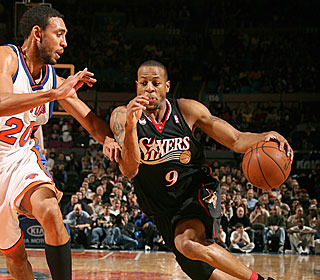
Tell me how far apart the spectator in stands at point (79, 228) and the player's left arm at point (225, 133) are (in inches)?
253

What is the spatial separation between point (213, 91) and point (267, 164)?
13998mm

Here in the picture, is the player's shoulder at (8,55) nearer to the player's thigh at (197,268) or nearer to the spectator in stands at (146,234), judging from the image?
the player's thigh at (197,268)

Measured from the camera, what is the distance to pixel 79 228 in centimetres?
998

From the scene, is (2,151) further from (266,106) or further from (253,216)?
(266,106)

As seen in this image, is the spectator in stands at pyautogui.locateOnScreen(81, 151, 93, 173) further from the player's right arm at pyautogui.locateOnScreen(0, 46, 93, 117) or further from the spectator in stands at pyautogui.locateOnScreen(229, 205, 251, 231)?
the player's right arm at pyautogui.locateOnScreen(0, 46, 93, 117)

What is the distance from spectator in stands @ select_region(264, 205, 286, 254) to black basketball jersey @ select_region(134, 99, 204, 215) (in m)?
6.48

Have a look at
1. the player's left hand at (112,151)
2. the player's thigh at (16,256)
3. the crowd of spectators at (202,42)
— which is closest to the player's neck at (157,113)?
the player's left hand at (112,151)

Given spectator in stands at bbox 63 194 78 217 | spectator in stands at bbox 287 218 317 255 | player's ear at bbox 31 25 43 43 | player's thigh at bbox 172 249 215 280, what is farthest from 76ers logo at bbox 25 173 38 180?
spectator in stands at bbox 287 218 317 255

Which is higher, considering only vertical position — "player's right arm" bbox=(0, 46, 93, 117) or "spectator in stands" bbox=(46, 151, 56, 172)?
"player's right arm" bbox=(0, 46, 93, 117)

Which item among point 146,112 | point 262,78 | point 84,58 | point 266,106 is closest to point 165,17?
point 84,58

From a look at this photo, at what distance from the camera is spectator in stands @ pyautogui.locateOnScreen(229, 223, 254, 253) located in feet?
32.0

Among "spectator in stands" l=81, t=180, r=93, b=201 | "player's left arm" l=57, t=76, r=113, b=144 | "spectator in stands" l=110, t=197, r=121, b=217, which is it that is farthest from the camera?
"spectator in stands" l=81, t=180, r=93, b=201

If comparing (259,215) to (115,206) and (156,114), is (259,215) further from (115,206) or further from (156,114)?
(156,114)

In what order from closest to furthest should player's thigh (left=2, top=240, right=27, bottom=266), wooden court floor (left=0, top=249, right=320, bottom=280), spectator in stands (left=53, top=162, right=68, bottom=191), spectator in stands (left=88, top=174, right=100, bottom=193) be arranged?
player's thigh (left=2, top=240, right=27, bottom=266), wooden court floor (left=0, top=249, right=320, bottom=280), spectator in stands (left=88, top=174, right=100, bottom=193), spectator in stands (left=53, top=162, right=68, bottom=191)
